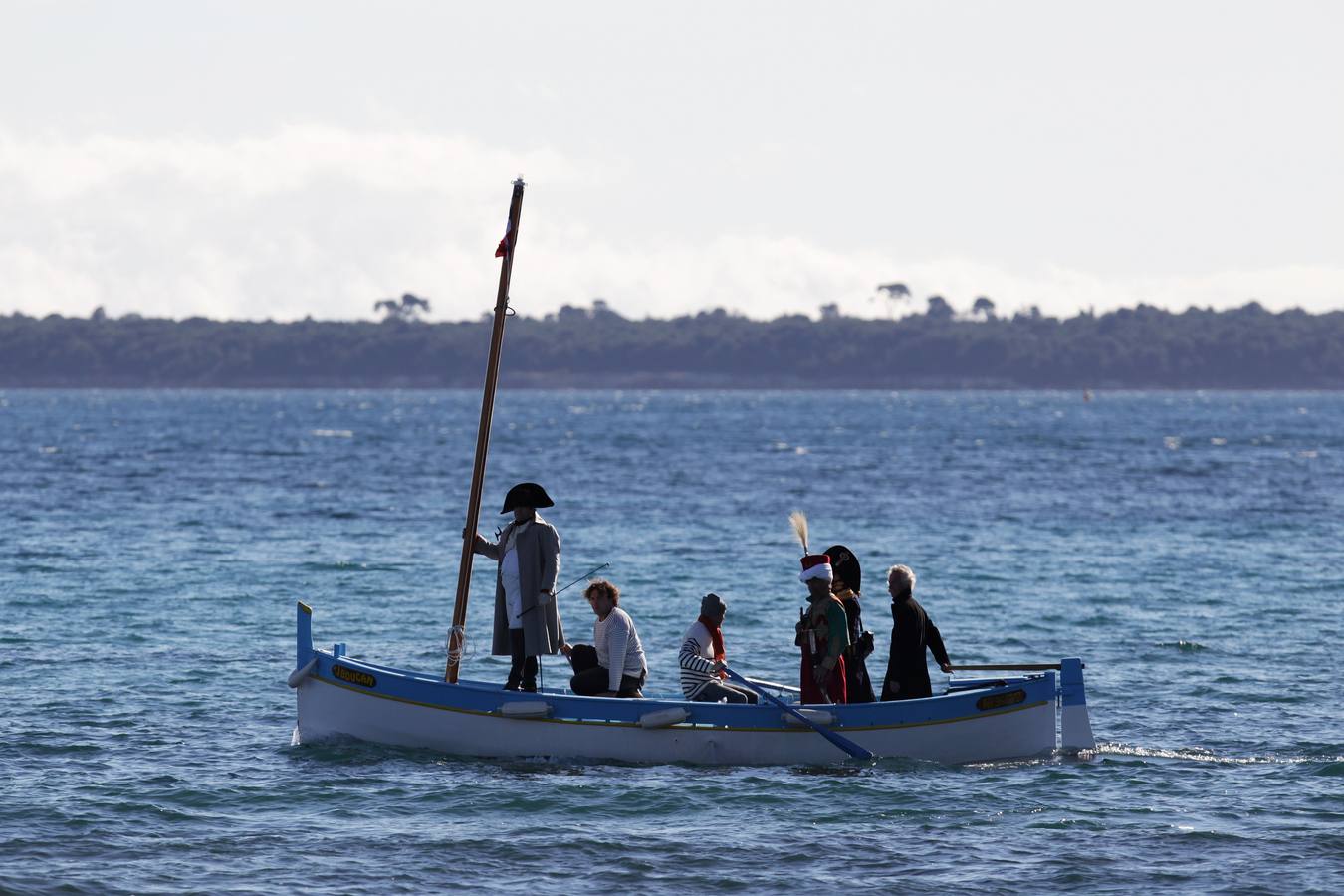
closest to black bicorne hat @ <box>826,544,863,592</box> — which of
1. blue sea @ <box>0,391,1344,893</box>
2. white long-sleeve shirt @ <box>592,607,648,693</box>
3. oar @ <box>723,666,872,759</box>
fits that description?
oar @ <box>723,666,872,759</box>

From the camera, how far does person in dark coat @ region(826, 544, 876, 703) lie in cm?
1667

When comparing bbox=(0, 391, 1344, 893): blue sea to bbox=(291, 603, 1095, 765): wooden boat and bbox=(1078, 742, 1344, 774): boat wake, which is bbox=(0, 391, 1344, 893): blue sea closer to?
bbox=(1078, 742, 1344, 774): boat wake

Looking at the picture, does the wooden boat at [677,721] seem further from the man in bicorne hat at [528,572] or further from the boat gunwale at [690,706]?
the man in bicorne hat at [528,572]

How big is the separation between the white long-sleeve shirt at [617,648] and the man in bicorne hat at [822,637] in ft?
5.22

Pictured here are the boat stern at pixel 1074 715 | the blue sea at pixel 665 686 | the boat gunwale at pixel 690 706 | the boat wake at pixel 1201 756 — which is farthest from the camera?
the boat wake at pixel 1201 756

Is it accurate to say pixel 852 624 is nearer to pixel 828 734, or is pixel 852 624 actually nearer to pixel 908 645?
pixel 908 645

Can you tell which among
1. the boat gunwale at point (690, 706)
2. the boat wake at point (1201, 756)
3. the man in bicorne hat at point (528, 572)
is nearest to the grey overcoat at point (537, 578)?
the man in bicorne hat at point (528, 572)

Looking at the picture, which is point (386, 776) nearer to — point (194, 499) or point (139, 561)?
point (139, 561)

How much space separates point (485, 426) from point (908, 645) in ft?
14.7

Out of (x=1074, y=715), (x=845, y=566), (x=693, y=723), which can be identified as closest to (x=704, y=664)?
(x=693, y=723)

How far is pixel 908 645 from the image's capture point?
1666 cm

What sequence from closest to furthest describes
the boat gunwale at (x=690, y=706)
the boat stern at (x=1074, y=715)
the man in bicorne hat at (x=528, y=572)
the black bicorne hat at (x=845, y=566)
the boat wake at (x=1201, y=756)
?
the man in bicorne hat at (x=528, y=572) < the boat gunwale at (x=690, y=706) < the black bicorne hat at (x=845, y=566) < the boat stern at (x=1074, y=715) < the boat wake at (x=1201, y=756)

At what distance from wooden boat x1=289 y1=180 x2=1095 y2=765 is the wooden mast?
2cm

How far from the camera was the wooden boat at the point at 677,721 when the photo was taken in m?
16.5
